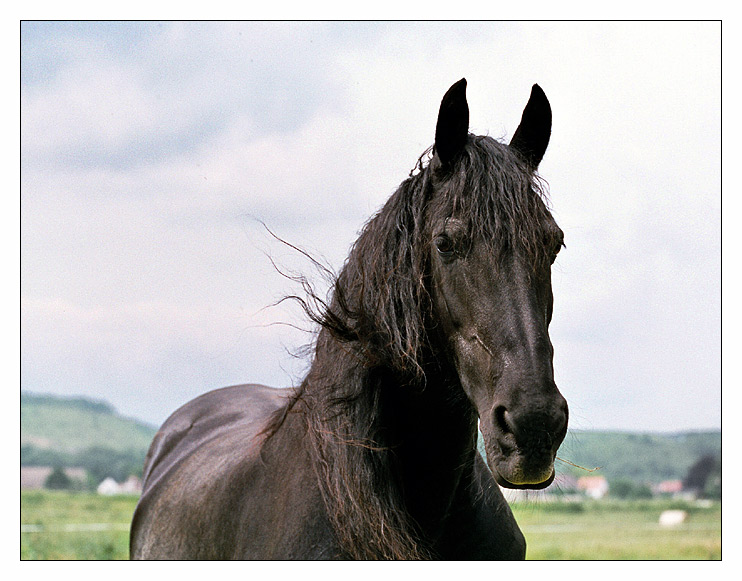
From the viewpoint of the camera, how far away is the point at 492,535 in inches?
113

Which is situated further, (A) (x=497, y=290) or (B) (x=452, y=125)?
(B) (x=452, y=125)

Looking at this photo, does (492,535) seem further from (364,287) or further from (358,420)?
(364,287)

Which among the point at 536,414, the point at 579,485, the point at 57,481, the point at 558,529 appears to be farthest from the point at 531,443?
the point at 57,481

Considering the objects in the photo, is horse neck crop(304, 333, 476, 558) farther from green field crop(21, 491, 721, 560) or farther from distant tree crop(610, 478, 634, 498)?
distant tree crop(610, 478, 634, 498)

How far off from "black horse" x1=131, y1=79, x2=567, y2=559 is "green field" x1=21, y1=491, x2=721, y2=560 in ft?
15.5

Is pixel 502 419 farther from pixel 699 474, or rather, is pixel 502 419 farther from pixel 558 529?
pixel 699 474

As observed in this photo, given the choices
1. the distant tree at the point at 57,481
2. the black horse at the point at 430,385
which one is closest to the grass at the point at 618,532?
the black horse at the point at 430,385

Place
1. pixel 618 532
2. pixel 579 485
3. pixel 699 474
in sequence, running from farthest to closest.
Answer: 1. pixel 699 474
2. pixel 579 485
3. pixel 618 532

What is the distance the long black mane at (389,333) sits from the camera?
7.97ft

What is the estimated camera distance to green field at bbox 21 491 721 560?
8.51 metres

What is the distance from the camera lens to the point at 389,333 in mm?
2480

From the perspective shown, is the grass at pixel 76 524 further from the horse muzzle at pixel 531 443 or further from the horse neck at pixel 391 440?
the horse muzzle at pixel 531 443

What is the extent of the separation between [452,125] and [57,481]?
1560cm

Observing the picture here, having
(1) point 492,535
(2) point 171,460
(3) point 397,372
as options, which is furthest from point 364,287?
(2) point 171,460
